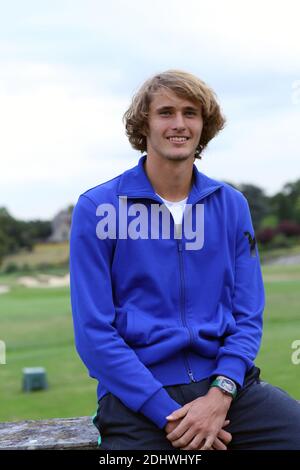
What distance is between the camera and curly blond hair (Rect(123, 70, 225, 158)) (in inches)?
82.7

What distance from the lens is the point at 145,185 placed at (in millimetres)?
2121

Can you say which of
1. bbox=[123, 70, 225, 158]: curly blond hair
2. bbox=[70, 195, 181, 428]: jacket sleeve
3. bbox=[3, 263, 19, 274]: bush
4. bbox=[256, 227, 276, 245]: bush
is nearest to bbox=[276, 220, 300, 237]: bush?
bbox=[256, 227, 276, 245]: bush

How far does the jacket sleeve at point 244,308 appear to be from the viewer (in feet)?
6.64

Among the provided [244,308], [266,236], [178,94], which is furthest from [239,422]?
[266,236]

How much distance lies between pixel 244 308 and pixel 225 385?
28 cm

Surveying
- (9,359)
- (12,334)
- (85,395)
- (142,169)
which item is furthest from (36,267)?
(142,169)

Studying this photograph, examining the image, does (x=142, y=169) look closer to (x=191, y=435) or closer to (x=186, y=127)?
(x=186, y=127)

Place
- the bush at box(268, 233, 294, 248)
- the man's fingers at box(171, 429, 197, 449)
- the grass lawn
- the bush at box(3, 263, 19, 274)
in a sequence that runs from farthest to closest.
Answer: the bush at box(268, 233, 294, 248) < the bush at box(3, 263, 19, 274) < the grass lawn < the man's fingers at box(171, 429, 197, 449)

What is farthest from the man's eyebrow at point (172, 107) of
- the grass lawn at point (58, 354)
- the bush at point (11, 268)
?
the bush at point (11, 268)

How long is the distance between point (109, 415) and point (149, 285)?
39cm

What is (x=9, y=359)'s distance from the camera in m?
9.70

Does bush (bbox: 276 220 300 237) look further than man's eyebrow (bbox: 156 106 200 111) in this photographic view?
Yes

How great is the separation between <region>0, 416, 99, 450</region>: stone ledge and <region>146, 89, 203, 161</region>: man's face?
0.95m

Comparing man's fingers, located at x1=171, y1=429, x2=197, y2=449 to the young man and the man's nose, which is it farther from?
the man's nose
